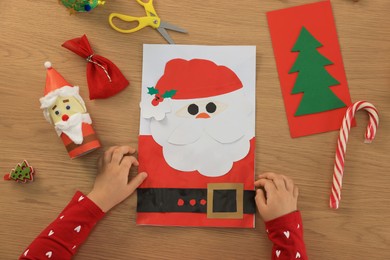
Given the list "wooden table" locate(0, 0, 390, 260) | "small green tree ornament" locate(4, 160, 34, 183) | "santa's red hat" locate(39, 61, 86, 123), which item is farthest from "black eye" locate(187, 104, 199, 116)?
"small green tree ornament" locate(4, 160, 34, 183)

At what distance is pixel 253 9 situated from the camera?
86cm

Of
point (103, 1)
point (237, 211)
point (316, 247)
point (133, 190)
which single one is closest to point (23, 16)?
point (103, 1)

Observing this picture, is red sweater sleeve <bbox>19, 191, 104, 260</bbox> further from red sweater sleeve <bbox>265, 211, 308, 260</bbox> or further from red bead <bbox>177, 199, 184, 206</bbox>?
red sweater sleeve <bbox>265, 211, 308, 260</bbox>

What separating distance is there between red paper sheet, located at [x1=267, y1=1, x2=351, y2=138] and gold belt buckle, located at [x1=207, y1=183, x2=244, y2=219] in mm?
163

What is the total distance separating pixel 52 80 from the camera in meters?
0.81

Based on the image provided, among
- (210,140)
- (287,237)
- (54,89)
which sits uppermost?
(54,89)

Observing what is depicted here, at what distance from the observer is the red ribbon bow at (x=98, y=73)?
84 cm

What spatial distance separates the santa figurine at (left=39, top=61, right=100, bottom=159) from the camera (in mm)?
793

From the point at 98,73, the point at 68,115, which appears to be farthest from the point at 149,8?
the point at 68,115

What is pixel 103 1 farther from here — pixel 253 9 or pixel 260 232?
pixel 260 232

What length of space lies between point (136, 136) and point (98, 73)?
15cm

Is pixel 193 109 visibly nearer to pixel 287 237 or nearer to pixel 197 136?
pixel 197 136

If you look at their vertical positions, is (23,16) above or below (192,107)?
above

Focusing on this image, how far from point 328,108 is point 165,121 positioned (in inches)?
13.7
